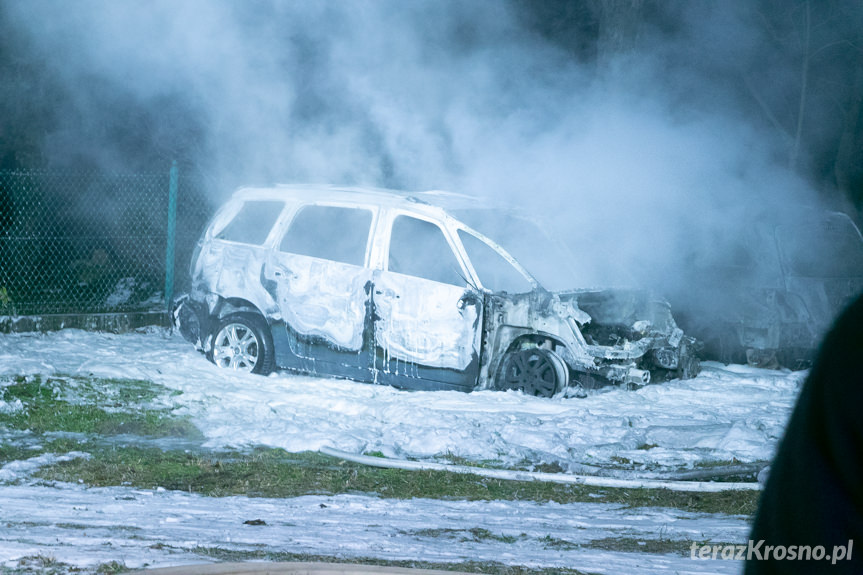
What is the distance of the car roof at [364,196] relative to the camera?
28.5ft

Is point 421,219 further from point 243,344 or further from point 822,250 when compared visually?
point 822,250

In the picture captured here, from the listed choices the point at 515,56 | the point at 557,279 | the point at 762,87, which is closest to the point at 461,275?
the point at 557,279

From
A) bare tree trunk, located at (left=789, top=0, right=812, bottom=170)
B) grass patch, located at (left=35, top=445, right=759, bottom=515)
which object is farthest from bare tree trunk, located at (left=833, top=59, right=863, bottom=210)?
grass patch, located at (left=35, top=445, right=759, bottom=515)

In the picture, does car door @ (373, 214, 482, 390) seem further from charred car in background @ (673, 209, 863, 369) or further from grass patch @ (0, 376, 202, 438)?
charred car in background @ (673, 209, 863, 369)

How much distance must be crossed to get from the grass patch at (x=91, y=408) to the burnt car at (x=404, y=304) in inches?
45.2

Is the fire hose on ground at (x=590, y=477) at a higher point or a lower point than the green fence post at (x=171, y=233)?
lower

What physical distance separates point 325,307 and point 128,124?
7.37 meters

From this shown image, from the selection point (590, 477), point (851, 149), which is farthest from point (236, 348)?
point (851, 149)

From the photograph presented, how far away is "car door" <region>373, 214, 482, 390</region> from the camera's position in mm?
8109

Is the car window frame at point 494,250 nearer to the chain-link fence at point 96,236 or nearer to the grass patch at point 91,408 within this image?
the grass patch at point 91,408

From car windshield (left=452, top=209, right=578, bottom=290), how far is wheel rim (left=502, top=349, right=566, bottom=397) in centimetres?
61

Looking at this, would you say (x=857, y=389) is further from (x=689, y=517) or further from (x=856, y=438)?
(x=689, y=517)

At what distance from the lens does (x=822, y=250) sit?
10586mm

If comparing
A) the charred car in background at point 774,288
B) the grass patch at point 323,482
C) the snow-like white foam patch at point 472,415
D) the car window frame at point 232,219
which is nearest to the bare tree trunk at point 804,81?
the charred car in background at point 774,288
